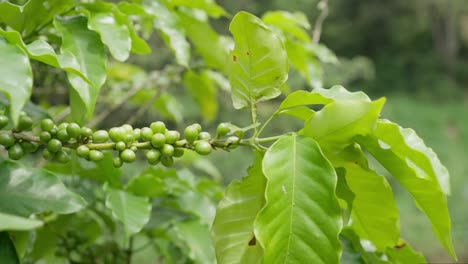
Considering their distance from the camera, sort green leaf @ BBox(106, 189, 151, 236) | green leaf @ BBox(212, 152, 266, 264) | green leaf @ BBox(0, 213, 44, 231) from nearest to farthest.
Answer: green leaf @ BBox(0, 213, 44, 231) < green leaf @ BBox(212, 152, 266, 264) < green leaf @ BBox(106, 189, 151, 236)

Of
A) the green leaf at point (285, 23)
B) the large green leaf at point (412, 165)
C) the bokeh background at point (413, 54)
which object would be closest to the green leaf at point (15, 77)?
the large green leaf at point (412, 165)

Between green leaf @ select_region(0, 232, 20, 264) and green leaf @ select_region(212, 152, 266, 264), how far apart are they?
0.67 ft

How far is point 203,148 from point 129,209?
0.24 metres

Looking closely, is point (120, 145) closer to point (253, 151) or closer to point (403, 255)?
point (253, 151)

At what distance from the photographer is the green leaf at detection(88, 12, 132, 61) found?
2.26 feet

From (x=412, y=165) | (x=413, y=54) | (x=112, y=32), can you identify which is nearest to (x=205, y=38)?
(x=112, y=32)

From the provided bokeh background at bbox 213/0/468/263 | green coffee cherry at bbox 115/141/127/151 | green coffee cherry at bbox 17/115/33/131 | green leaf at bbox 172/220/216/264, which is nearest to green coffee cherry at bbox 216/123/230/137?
green coffee cherry at bbox 115/141/127/151

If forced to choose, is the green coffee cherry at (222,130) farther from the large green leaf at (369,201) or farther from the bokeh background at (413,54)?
the bokeh background at (413,54)

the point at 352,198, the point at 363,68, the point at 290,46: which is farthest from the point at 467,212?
the point at 352,198

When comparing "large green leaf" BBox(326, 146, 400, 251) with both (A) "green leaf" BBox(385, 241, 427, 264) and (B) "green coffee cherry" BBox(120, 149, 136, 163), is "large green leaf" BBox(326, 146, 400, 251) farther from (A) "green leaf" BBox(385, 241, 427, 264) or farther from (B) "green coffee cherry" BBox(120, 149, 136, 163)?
(B) "green coffee cherry" BBox(120, 149, 136, 163)

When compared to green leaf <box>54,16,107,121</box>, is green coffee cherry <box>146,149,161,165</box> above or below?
below

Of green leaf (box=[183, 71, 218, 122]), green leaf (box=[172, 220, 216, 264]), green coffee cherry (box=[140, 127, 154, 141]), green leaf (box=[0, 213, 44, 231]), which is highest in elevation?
green leaf (box=[0, 213, 44, 231])

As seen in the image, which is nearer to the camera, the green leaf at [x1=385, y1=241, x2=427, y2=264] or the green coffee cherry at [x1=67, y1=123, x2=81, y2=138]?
the green coffee cherry at [x1=67, y1=123, x2=81, y2=138]

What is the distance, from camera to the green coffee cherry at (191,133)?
0.58 m
